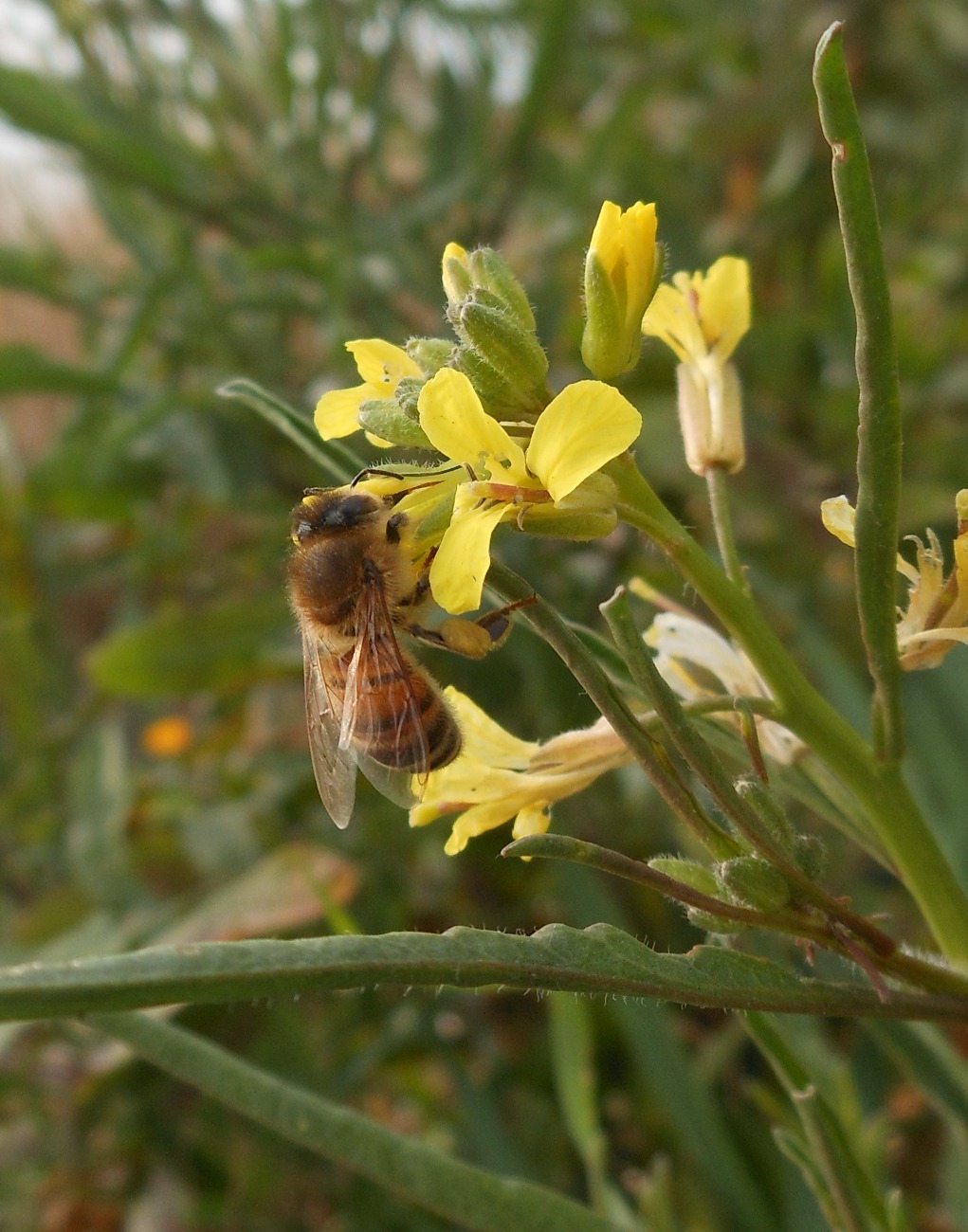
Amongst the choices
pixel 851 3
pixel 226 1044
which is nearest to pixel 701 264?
pixel 851 3

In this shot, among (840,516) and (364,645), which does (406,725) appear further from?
(840,516)

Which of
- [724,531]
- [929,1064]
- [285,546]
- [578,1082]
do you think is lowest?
[578,1082]

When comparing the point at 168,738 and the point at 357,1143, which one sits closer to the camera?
the point at 357,1143

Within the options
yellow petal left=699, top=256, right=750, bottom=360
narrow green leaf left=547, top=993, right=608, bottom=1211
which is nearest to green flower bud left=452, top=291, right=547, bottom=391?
yellow petal left=699, top=256, right=750, bottom=360

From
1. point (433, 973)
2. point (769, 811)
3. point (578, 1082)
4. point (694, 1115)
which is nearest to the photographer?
point (433, 973)

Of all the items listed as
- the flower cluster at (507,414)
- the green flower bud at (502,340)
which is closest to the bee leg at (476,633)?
the flower cluster at (507,414)

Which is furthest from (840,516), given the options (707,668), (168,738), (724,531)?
(168,738)

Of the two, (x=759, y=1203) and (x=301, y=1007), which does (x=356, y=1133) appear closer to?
(x=759, y=1203)

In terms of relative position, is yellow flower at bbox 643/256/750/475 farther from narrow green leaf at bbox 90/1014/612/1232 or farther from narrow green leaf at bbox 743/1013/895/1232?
narrow green leaf at bbox 90/1014/612/1232
